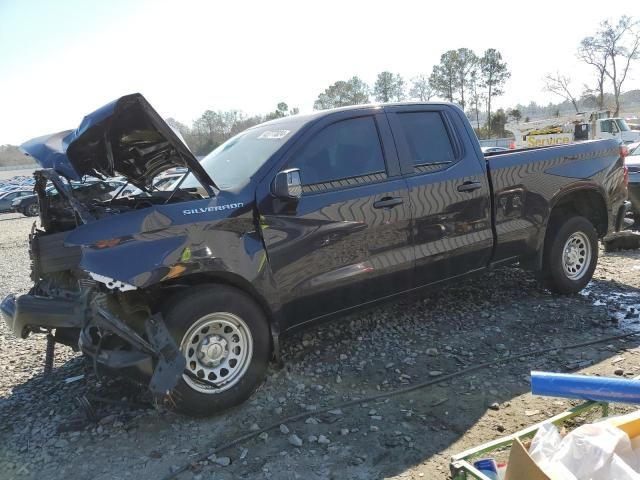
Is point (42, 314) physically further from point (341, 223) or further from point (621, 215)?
point (621, 215)

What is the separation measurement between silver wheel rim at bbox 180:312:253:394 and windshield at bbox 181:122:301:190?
949 mm

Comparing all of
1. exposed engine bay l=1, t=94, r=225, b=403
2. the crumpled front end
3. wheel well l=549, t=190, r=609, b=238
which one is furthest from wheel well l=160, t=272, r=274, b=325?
wheel well l=549, t=190, r=609, b=238

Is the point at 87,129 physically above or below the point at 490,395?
above

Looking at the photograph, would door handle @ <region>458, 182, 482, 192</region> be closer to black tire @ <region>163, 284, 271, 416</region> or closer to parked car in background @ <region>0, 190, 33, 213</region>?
black tire @ <region>163, 284, 271, 416</region>

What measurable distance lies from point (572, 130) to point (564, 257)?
73.6 feet

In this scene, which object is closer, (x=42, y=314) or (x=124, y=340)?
Result: (x=124, y=340)

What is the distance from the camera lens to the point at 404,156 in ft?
13.4

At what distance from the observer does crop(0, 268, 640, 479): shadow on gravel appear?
112 inches

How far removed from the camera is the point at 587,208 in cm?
546

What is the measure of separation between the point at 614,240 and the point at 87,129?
22.3ft

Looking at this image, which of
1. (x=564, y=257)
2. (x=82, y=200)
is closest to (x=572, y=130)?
(x=564, y=257)

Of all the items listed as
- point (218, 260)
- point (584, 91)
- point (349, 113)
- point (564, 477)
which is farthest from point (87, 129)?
point (584, 91)

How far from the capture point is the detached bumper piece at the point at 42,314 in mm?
3143

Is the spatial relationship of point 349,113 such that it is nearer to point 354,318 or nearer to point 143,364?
point 354,318
